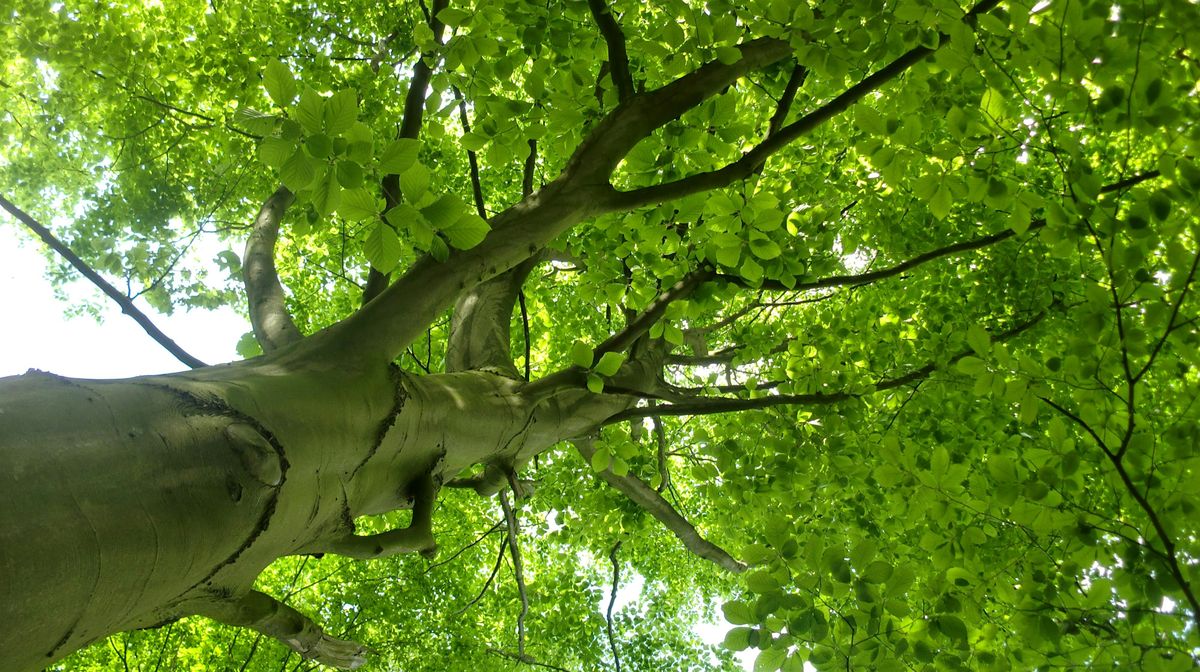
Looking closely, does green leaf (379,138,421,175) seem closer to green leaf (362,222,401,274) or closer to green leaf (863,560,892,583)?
green leaf (362,222,401,274)

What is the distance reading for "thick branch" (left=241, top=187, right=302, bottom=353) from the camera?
275cm

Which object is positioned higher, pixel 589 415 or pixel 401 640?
pixel 589 415

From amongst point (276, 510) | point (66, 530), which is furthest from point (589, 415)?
point (66, 530)

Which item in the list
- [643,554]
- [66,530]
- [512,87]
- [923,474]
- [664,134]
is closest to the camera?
[66,530]

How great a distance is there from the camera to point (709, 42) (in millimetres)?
2287

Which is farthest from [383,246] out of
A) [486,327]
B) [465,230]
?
[486,327]

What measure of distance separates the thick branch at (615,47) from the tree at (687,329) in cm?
2

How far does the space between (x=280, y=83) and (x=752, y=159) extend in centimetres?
161

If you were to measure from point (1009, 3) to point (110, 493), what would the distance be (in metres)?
2.44

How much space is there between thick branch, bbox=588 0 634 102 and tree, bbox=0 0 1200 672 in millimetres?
15

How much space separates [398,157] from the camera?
1472 millimetres

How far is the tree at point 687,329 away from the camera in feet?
4.70

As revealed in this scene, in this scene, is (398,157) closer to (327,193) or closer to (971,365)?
(327,193)

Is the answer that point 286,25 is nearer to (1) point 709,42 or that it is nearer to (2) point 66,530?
(1) point 709,42
